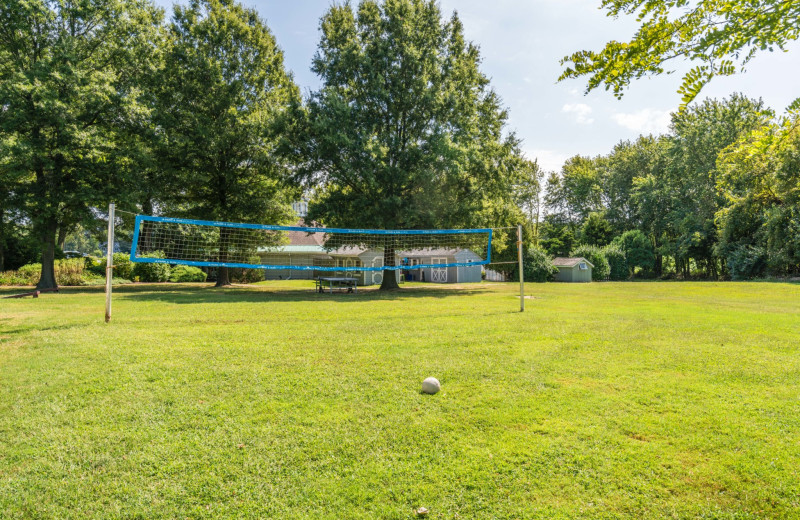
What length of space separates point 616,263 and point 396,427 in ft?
139

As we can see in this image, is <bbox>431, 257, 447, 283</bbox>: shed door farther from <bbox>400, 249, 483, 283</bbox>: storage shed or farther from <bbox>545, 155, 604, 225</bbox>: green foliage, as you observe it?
<bbox>545, 155, 604, 225</bbox>: green foliage

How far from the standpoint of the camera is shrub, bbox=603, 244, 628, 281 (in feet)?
132

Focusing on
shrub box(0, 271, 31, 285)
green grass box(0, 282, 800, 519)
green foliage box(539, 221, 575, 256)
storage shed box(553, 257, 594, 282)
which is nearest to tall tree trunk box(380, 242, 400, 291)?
green grass box(0, 282, 800, 519)

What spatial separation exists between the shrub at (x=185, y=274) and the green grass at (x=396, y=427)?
75.0 feet

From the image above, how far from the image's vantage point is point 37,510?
2617 mm

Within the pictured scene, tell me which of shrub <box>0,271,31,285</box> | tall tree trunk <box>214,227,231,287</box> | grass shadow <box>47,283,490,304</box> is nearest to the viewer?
grass shadow <box>47,283,490,304</box>

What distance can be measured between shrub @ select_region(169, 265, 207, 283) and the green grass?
22873 mm

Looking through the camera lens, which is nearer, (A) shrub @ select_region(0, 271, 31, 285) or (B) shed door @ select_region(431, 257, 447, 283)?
(A) shrub @ select_region(0, 271, 31, 285)

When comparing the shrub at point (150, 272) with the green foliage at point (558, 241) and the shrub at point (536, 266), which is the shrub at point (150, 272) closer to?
the shrub at point (536, 266)

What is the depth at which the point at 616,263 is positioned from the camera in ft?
132

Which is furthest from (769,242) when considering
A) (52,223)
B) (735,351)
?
(52,223)

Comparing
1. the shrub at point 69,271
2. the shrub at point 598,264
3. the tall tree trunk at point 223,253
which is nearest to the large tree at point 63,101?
the shrub at point 69,271

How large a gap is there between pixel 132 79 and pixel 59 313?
16.3m

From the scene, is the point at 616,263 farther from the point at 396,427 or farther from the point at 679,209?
the point at 396,427
